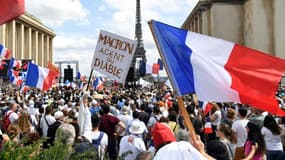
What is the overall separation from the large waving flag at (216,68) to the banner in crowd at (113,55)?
346 centimetres

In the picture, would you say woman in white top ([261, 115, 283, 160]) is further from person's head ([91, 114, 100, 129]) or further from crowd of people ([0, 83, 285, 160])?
person's head ([91, 114, 100, 129])

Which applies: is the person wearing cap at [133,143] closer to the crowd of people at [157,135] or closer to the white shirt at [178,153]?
the crowd of people at [157,135]

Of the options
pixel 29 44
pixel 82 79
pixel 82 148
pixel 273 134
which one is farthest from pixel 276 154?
pixel 29 44

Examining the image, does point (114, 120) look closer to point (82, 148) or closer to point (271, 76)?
point (82, 148)

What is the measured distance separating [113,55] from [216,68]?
4.05m

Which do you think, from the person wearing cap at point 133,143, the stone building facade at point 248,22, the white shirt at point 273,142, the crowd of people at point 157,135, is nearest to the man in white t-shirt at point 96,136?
the crowd of people at point 157,135

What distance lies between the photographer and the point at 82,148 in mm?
5586

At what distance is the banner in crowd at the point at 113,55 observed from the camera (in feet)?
27.8

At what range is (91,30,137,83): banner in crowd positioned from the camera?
846 centimetres

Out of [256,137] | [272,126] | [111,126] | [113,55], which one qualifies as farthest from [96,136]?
[272,126]

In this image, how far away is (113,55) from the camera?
8.65 m

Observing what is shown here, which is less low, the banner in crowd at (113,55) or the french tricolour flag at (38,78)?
the banner in crowd at (113,55)

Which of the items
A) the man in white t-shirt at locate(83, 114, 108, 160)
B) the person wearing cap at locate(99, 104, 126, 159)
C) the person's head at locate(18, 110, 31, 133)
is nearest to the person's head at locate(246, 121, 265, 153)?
the man in white t-shirt at locate(83, 114, 108, 160)

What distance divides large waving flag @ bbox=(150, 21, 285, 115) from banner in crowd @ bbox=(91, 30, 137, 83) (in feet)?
11.4
